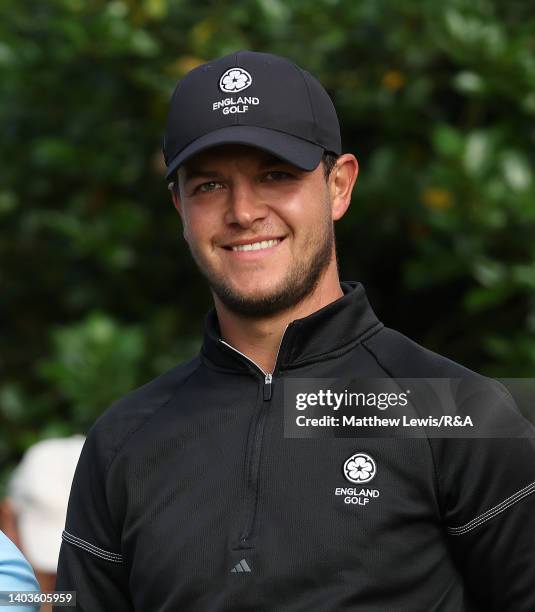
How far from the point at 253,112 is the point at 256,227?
20 centimetres

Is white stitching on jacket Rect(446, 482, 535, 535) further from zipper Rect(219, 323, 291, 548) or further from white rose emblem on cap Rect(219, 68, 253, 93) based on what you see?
white rose emblem on cap Rect(219, 68, 253, 93)

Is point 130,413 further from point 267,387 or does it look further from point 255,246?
point 255,246

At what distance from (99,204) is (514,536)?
123 inches

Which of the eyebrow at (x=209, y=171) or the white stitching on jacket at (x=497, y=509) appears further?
the eyebrow at (x=209, y=171)

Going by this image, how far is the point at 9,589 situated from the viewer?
99.1 inches

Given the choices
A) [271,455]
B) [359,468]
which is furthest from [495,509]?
[271,455]

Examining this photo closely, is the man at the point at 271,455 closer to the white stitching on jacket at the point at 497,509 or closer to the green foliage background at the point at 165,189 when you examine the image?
the white stitching on jacket at the point at 497,509

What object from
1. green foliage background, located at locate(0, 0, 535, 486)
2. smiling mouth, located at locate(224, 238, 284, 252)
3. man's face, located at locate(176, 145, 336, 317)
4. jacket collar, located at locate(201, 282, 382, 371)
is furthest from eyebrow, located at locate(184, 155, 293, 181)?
green foliage background, located at locate(0, 0, 535, 486)

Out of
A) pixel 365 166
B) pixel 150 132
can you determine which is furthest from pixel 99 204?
pixel 365 166

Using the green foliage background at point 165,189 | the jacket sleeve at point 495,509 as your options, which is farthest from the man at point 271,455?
the green foliage background at point 165,189

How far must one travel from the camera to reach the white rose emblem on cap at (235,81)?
242 cm

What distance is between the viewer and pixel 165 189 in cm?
510

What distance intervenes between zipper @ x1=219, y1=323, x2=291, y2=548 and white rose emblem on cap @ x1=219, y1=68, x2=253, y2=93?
42cm

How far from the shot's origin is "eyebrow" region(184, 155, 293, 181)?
2.36 meters
